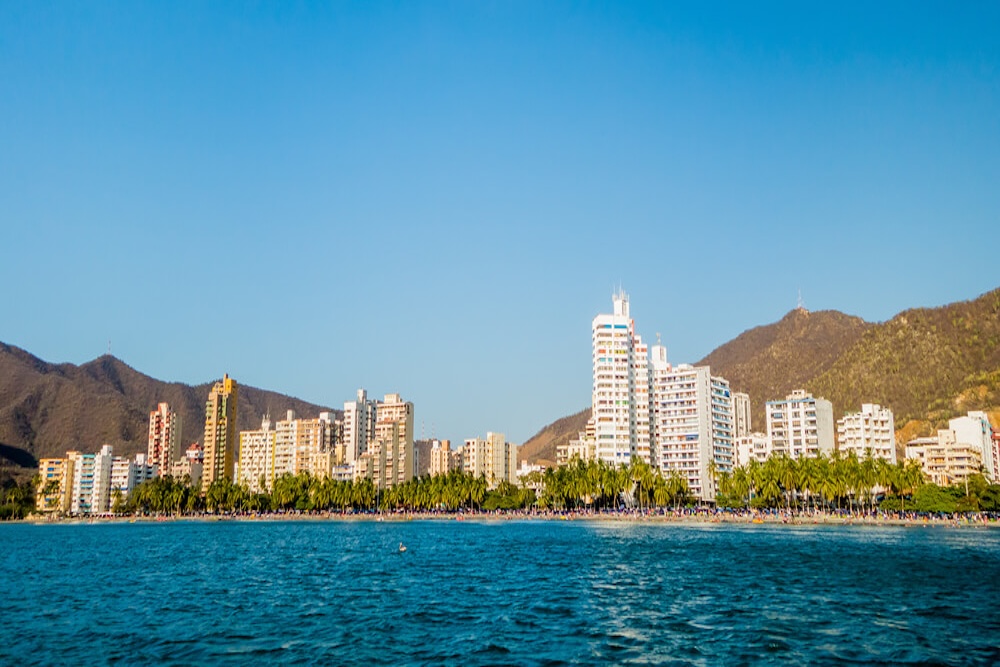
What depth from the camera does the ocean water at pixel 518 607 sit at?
112 ft

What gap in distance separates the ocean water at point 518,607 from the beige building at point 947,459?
107 metres

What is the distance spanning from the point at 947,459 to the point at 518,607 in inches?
6648

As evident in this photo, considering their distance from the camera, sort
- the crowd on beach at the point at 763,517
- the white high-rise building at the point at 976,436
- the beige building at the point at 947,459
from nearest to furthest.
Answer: the crowd on beach at the point at 763,517
the beige building at the point at 947,459
the white high-rise building at the point at 976,436

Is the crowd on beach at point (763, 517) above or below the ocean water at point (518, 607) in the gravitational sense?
below

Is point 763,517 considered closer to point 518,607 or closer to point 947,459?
point 947,459

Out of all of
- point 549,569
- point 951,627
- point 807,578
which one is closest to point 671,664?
point 951,627

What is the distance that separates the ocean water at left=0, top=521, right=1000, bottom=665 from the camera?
3422cm

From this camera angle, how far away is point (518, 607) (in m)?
46.8

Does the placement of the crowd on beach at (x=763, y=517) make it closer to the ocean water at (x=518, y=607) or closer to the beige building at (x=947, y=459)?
the beige building at (x=947, y=459)

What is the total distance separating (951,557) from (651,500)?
365 ft

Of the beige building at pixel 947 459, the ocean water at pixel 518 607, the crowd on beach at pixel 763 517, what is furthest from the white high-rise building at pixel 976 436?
the ocean water at pixel 518 607


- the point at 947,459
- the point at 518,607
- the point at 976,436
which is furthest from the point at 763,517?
the point at 518,607

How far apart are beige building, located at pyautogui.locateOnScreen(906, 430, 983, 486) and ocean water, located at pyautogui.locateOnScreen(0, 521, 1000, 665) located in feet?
352

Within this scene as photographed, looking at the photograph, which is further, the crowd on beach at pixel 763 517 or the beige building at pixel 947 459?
the beige building at pixel 947 459
